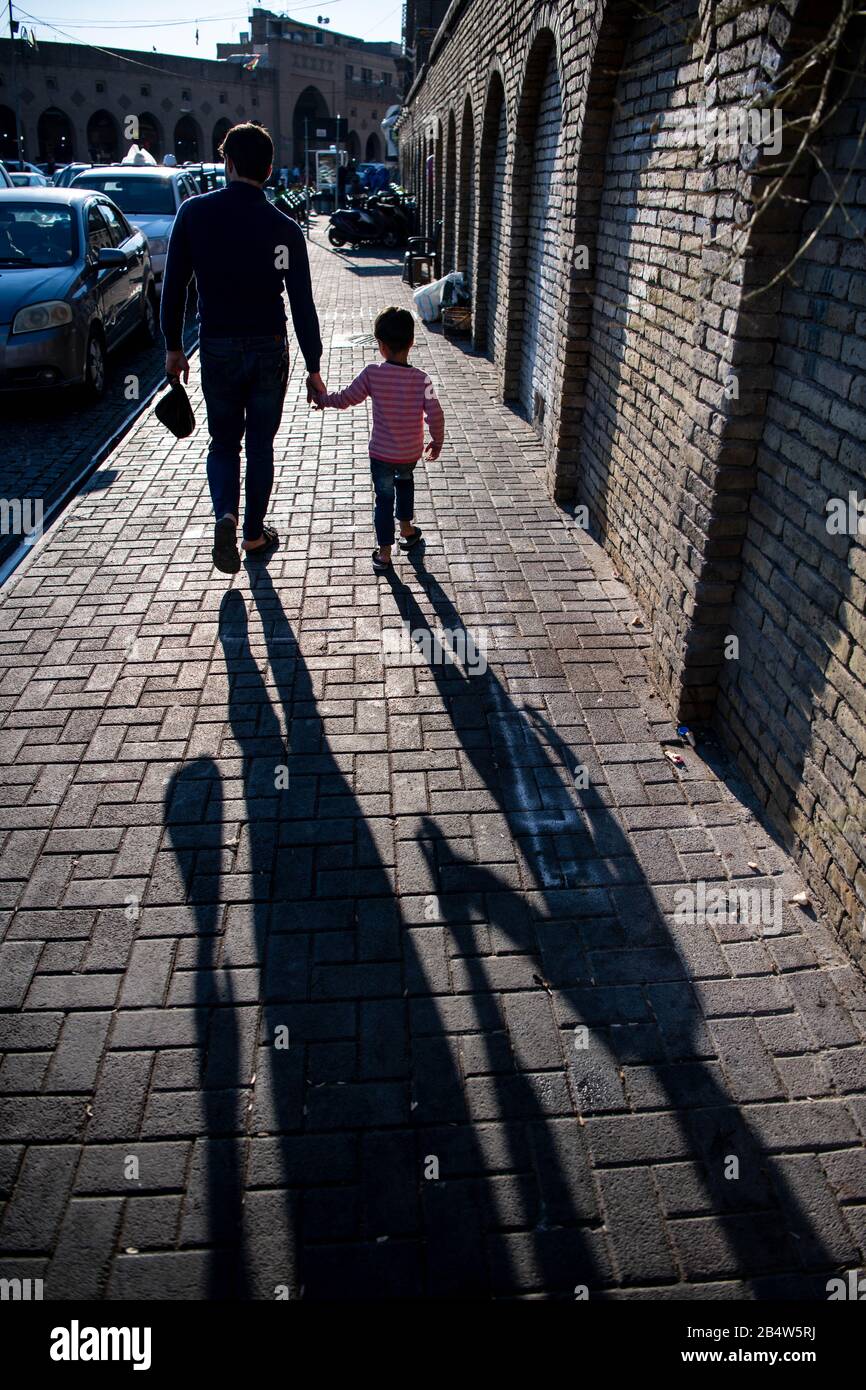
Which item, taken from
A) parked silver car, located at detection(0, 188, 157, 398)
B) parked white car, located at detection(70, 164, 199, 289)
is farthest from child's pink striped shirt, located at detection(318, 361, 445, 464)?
parked white car, located at detection(70, 164, 199, 289)

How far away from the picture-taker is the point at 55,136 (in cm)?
6278

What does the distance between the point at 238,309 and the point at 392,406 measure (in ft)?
3.31

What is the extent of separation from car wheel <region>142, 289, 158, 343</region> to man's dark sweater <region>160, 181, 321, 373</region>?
773 cm

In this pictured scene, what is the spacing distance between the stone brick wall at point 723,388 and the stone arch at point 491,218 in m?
3.14

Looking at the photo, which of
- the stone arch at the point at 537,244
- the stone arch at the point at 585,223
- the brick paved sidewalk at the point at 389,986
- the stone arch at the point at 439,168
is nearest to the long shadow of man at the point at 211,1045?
the brick paved sidewalk at the point at 389,986

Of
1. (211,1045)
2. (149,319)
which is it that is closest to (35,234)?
(149,319)

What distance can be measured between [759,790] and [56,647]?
361 centimetres

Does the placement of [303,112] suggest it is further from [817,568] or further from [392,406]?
[817,568]

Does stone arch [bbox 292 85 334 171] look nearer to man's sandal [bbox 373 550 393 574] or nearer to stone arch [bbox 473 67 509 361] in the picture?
stone arch [bbox 473 67 509 361]

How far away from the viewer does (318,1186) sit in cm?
233

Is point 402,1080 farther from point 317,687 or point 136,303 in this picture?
point 136,303

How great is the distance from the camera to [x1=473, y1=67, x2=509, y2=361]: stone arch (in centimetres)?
1005

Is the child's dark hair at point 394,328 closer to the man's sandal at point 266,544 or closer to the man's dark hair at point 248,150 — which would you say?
the man's dark hair at point 248,150

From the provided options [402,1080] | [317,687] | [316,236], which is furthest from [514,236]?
[316,236]
